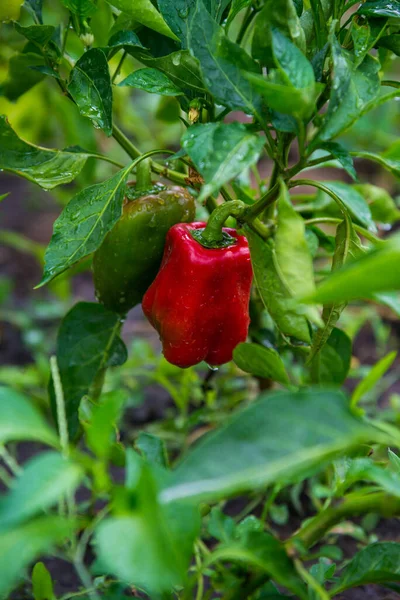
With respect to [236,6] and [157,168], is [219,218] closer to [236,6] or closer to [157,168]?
[157,168]

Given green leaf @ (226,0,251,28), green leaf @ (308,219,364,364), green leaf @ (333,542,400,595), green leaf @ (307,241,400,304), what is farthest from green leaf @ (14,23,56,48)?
green leaf @ (333,542,400,595)

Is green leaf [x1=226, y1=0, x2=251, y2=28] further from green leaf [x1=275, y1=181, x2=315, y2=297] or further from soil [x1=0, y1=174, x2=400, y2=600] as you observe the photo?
soil [x1=0, y1=174, x2=400, y2=600]

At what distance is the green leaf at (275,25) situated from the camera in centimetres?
66

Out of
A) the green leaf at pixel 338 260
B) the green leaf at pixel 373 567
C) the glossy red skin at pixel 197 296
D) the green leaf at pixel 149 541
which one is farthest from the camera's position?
the glossy red skin at pixel 197 296

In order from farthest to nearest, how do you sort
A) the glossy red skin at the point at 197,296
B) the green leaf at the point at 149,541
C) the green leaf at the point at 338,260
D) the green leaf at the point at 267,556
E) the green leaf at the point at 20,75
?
the green leaf at the point at 20,75 → the glossy red skin at the point at 197,296 → the green leaf at the point at 338,260 → the green leaf at the point at 267,556 → the green leaf at the point at 149,541

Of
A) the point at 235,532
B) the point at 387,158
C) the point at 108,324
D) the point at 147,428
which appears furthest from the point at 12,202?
the point at 235,532

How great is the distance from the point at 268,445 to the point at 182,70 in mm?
479

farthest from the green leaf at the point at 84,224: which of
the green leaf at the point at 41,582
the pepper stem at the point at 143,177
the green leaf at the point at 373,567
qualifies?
the green leaf at the point at 373,567

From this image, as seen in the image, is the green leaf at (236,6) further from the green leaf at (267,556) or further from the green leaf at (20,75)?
the green leaf at (267,556)

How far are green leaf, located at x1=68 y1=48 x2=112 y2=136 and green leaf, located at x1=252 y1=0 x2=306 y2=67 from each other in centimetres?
20

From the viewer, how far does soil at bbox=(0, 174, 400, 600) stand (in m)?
1.04

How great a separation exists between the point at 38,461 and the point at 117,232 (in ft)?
1.57

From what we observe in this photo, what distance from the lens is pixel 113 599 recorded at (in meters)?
0.62

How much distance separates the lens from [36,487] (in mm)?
440
